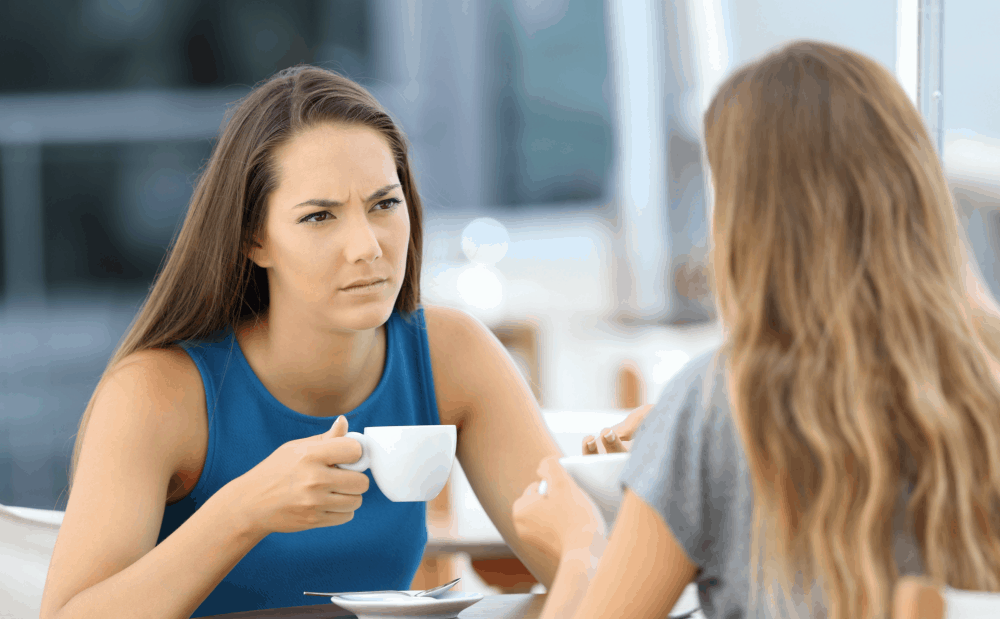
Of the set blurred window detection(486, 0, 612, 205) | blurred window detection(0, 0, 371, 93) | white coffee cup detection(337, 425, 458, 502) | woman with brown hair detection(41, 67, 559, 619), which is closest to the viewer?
white coffee cup detection(337, 425, 458, 502)

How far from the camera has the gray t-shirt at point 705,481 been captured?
2.45 ft

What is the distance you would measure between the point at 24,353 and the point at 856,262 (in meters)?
5.24

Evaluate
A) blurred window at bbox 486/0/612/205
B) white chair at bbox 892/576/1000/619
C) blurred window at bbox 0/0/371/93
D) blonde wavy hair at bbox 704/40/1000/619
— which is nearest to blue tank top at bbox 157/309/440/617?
blonde wavy hair at bbox 704/40/1000/619

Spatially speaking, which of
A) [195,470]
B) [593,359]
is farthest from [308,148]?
[593,359]

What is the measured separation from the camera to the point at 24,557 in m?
1.51

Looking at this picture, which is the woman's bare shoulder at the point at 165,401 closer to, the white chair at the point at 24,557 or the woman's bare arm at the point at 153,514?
the woman's bare arm at the point at 153,514

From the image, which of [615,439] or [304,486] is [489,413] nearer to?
[615,439]

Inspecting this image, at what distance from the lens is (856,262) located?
742 millimetres

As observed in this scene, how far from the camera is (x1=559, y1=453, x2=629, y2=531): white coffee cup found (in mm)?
945

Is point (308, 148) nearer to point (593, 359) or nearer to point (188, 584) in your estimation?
point (188, 584)

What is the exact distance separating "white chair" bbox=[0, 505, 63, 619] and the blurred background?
301cm

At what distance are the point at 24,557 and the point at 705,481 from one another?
1191mm

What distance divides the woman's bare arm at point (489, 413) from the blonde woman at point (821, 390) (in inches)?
27.4

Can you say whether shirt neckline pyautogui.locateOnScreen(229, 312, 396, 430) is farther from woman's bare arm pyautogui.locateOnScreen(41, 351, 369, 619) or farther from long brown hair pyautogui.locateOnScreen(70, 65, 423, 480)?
woman's bare arm pyautogui.locateOnScreen(41, 351, 369, 619)
